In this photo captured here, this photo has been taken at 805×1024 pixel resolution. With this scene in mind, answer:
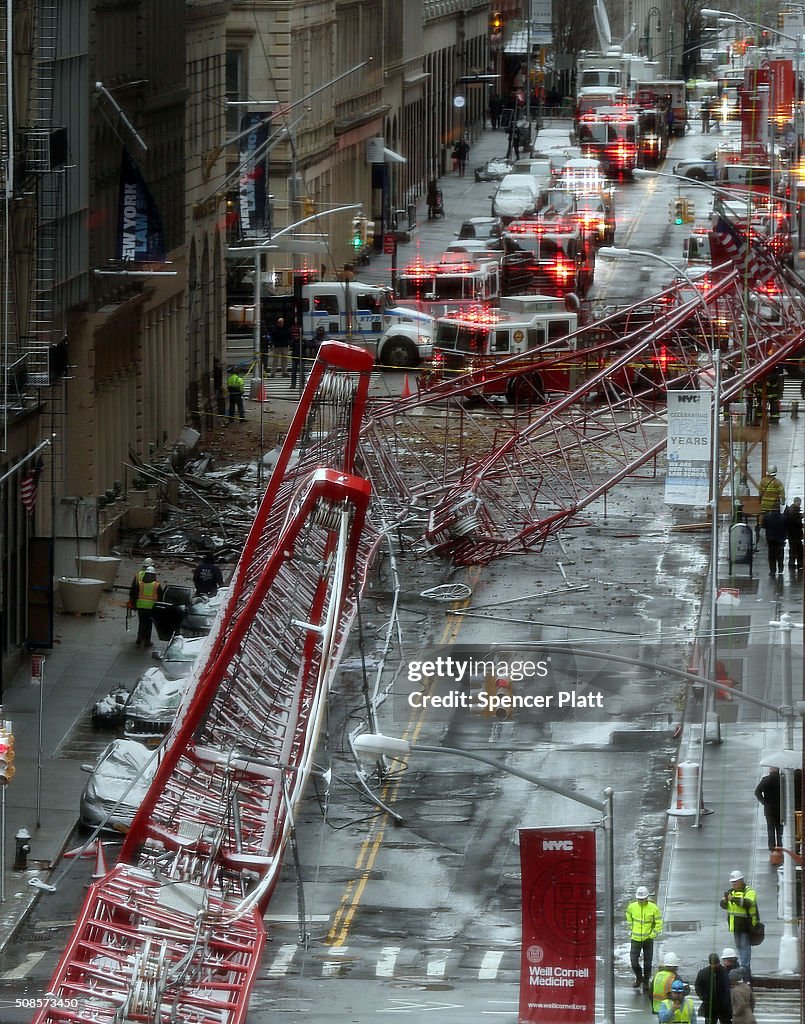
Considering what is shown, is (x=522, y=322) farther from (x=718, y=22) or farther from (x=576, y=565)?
(x=718, y=22)

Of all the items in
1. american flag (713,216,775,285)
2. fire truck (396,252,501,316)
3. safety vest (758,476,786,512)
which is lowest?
safety vest (758,476,786,512)

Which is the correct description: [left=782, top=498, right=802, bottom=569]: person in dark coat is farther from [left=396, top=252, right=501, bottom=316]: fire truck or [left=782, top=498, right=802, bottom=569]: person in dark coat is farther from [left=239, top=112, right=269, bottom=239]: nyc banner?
[left=396, top=252, right=501, bottom=316]: fire truck

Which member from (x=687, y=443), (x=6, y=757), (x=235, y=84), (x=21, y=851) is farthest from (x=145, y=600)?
(x=235, y=84)

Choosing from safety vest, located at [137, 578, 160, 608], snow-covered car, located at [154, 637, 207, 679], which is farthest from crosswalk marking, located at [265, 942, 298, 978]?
safety vest, located at [137, 578, 160, 608]

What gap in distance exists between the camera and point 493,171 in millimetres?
117812

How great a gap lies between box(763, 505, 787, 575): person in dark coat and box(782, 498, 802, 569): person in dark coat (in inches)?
5.2

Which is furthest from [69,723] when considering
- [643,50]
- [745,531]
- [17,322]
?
[643,50]

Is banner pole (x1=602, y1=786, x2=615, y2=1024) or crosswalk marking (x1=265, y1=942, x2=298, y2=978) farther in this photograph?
crosswalk marking (x1=265, y1=942, x2=298, y2=978)

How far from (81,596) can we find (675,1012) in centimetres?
2218

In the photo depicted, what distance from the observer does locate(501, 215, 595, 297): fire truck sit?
7981cm

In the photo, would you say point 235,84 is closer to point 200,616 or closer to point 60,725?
point 200,616

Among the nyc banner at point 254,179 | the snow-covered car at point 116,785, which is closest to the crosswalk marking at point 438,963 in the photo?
the snow-covered car at point 116,785

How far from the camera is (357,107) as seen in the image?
100375 mm

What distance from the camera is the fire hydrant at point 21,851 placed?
101 feet
